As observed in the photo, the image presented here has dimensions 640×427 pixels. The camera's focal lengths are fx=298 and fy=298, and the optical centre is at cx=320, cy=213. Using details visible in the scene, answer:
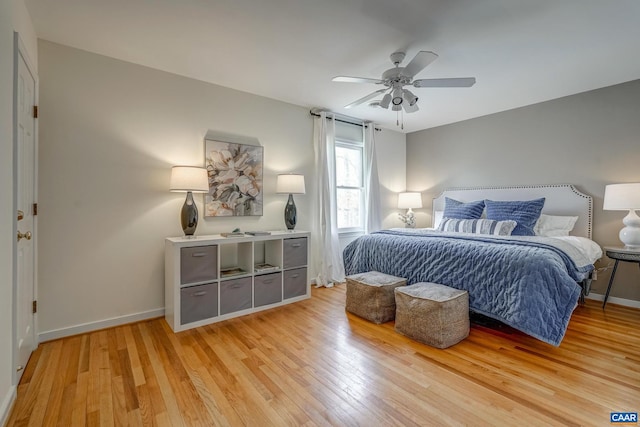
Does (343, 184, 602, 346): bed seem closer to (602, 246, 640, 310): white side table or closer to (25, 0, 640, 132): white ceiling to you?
(602, 246, 640, 310): white side table

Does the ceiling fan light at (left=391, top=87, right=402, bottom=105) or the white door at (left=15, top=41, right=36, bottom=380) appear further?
the ceiling fan light at (left=391, top=87, right=402, bottom=105)

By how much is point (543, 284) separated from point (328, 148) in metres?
2.90

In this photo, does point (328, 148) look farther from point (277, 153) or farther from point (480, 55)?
point (480, 55)

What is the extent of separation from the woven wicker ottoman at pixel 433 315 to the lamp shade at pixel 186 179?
6.69ft

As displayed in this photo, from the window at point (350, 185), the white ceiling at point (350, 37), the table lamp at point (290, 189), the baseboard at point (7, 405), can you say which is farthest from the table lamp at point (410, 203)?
the baseboard at point (7, 405)

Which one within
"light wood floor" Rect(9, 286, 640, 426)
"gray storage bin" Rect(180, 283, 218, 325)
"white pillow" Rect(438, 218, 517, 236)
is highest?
"white pillow" Rect(438, 218, 517, 236)

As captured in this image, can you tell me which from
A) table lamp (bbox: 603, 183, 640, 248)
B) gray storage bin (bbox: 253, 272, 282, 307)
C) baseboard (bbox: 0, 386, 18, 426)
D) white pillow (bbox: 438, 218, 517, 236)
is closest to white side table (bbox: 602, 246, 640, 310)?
table lamp (bbox: 603, 183, 640, 248)

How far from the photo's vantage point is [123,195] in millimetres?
2734

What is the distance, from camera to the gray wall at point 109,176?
7.96 ft

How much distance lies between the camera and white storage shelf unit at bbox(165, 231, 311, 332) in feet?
8.63

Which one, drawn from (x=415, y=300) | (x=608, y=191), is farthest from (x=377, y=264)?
(x=608, y=191)

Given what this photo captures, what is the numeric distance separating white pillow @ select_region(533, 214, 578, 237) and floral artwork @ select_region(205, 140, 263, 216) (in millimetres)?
3355

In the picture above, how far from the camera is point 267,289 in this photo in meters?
3.17

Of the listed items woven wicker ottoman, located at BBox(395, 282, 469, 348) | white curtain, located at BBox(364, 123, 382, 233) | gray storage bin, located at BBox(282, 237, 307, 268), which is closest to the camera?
woven wicker ottoman, located at BBox(395, 282, 469, 348)
